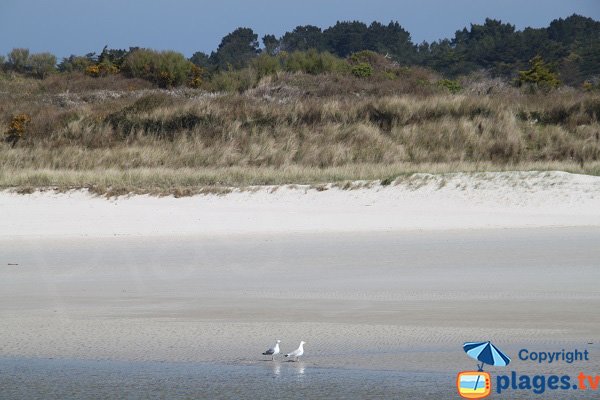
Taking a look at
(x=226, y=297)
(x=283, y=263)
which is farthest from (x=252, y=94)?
(x=226, y=297)

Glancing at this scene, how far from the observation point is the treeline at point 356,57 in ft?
110

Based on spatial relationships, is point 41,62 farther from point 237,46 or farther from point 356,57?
point 237,46

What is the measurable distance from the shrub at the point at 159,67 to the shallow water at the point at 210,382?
28283 mm

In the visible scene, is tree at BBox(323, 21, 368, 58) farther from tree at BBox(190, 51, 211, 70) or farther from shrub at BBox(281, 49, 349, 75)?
shrub at BBox(281, 49, 349, 75)

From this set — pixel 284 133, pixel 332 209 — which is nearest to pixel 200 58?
pixel 284 133

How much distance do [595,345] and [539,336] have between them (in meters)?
0.37

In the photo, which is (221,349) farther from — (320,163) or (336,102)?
(336,102)

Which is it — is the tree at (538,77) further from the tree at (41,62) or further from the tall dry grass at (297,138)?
the tree at (41,62)

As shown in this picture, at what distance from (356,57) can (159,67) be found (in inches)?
326

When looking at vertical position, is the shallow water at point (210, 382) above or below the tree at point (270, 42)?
below

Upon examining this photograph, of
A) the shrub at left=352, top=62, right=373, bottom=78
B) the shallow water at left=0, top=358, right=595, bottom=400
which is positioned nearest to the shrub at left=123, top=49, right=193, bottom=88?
the shrub at left=352, top=62, right=373, bottom=78

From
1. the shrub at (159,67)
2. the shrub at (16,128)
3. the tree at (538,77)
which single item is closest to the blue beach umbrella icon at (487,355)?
the shrub at (16,128)

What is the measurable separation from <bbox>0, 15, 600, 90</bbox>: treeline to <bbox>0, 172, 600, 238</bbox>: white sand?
50.2 ft

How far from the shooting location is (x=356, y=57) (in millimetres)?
36969
